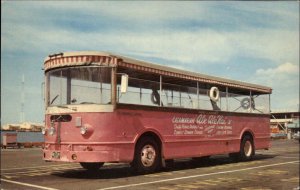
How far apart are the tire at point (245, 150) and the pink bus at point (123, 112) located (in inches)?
83.3

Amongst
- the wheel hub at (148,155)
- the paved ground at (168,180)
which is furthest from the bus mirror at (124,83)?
the paved ground at (168,180)

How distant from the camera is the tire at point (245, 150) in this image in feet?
57.4

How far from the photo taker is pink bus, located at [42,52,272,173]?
11.6m

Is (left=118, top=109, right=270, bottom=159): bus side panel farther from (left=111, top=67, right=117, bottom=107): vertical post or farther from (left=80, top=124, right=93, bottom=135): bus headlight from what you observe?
(left=80, top=124, right=93, bottom=135): bus headlight

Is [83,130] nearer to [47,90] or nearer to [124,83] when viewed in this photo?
[124,83]

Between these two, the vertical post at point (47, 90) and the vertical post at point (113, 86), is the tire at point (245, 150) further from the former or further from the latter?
Answer: the vertical post at point (47, 90)

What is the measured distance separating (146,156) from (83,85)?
2.73 meters

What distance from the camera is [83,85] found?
11906mm

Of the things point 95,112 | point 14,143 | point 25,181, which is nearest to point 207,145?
point 95,112

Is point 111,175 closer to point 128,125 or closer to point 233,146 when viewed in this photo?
point 128,125


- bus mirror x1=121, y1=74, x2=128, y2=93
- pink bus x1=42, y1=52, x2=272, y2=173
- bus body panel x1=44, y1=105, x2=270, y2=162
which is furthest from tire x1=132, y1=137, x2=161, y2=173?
bus mirror x1=121, y1=74, x2=128, y2=93

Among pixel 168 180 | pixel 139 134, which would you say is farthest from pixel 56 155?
pixel 168 180

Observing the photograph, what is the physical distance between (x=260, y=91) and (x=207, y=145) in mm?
4937

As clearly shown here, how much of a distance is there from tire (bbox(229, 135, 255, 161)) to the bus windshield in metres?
7.69
